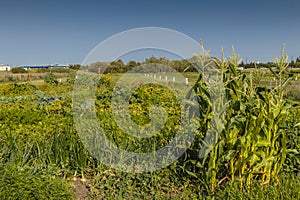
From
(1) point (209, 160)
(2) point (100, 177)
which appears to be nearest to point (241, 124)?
(1) point (209, 160)

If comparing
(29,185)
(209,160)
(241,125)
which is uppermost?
(241,125)

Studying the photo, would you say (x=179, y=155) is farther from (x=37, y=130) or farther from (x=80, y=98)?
(x=80, y=98)

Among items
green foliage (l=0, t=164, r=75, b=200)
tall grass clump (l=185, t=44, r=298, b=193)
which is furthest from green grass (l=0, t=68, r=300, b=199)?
tall grass clump (l=185, t=44, r=298, b=193)

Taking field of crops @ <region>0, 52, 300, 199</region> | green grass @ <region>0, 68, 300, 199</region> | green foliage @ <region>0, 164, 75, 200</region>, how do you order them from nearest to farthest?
green foliage @ <region>0, 164, 75, 200</region> → green grass @ <region>0, 68, 300, 199</region> → field of crops @ <region>0, 52, 300, 199</region>

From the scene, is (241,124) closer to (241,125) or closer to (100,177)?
(241,125)

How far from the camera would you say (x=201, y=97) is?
2871 mm

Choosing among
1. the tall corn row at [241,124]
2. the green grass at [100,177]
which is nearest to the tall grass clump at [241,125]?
the tall corn row at [241,124]

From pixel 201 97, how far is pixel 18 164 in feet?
6.32

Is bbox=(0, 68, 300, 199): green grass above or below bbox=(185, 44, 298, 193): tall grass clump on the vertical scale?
below

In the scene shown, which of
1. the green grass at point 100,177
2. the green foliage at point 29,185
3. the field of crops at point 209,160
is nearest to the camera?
the green foliage at point 29,185

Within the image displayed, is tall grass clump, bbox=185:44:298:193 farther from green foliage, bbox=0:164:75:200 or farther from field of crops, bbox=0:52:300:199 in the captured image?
green foliage, bbox=0:164:75:200

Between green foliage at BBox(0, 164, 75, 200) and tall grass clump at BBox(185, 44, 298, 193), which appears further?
tall grass clump at BBox(185, 44, 298, 193)

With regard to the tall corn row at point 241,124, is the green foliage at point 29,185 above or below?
below

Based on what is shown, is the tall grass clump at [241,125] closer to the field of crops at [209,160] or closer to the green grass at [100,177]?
the field of crops at [209,160]
